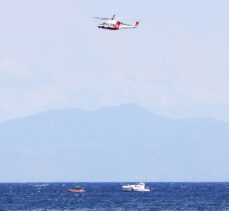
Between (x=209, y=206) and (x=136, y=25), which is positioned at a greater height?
(x=136, y=25)

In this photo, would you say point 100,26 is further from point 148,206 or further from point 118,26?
point 148,206

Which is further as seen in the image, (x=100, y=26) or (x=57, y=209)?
(x=57, y=209)

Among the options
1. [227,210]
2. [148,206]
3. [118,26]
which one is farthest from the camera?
[148,206]

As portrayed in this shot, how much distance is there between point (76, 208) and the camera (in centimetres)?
18138

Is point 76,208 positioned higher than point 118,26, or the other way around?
point 118,26

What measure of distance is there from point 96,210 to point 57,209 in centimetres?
845

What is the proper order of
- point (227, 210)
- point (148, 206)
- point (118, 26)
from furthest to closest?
point (148, 206)
point (227, 210)
point (118, 26)

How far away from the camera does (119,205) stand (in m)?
191


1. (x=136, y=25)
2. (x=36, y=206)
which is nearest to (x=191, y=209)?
(x=36, y=206)

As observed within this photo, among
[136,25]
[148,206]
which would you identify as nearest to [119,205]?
[148,206]

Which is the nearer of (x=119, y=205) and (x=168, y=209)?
(x=168, y=209)

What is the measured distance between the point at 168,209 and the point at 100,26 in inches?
3390

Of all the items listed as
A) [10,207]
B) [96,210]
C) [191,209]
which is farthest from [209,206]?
[10,207]

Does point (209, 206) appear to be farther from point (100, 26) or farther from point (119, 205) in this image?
→ point (100, 26)
